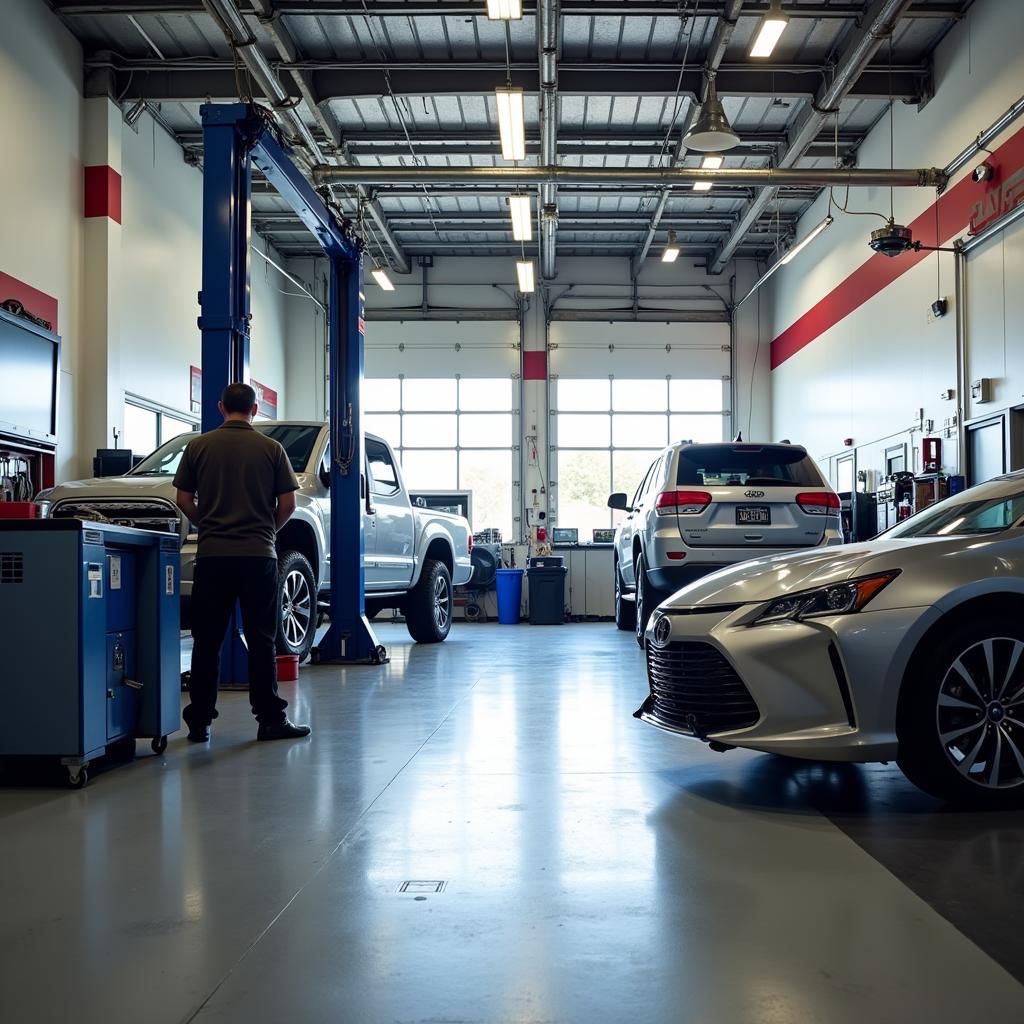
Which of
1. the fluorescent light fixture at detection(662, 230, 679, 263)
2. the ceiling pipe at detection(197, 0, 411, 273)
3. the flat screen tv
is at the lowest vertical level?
the flat screen tv

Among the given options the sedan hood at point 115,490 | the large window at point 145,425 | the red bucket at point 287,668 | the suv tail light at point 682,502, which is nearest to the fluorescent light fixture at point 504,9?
the suv tail light at point 682,502

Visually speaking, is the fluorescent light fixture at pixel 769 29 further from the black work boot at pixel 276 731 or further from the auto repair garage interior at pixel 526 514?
the black work boot at pixel 276 731

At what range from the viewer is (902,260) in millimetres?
13734

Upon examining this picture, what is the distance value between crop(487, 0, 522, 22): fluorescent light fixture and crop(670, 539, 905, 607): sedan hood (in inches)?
249

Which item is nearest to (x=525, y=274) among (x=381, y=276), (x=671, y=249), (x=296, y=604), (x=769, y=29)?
(x=381, y=276)

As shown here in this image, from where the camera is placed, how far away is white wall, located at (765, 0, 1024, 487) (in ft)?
37.3

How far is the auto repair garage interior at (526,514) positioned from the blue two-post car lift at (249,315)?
0.04 m

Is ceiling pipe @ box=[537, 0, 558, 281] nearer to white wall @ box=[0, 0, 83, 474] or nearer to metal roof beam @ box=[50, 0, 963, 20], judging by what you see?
metal roof beam @ box=[50, 0, 963, 20]

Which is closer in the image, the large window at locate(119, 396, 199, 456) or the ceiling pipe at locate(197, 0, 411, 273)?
the ceiling pipe at locate(197, 0, 411, 273)

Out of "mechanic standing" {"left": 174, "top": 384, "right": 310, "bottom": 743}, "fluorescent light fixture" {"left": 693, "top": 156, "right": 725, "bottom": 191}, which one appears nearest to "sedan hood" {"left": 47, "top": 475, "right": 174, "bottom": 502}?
"mechanic standing" {"left": 174, "top": 384, "right": 310, "bottom": 743}

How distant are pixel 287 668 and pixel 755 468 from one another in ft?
13.3

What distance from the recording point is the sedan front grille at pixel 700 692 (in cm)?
379

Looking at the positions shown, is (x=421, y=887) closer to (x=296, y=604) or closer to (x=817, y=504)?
(x=296, y=604)

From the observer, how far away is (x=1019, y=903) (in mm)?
2680
